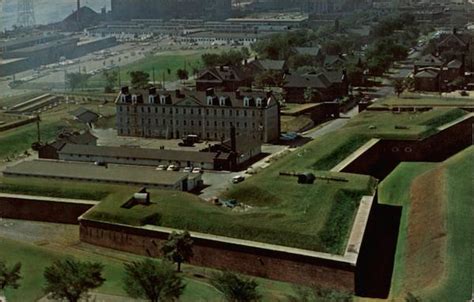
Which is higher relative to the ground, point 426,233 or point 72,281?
point 72,281

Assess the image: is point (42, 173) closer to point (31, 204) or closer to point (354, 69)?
point (31, 204)

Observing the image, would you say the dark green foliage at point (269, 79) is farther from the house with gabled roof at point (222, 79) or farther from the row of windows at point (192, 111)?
the row of windows at point (192, 111)

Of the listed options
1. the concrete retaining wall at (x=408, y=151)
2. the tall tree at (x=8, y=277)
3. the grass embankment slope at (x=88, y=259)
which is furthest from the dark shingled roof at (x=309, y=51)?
the tall tree at (x=8, y=277)

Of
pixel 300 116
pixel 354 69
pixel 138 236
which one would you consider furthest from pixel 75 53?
pixel 138 236

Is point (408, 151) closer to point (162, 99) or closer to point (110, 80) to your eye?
point (162, 99)

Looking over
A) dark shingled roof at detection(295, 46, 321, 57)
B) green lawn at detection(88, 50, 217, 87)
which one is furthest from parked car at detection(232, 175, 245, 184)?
dark shingled roof at detection(295, 46, 321, 57)

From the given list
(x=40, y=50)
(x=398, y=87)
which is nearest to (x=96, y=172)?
(x=398, y=87)
